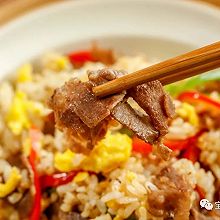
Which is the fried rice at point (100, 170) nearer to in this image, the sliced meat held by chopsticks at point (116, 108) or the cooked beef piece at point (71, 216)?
the cooked beef piece at point (71, 216)

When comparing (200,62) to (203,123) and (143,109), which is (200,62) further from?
(203,123)

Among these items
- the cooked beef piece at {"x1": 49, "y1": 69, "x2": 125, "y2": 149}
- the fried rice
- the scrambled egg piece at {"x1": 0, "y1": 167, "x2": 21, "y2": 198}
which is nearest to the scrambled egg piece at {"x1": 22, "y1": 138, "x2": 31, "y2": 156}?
the fried rice

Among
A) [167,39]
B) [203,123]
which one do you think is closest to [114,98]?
[203,123]

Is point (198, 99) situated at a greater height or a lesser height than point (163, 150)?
lesser

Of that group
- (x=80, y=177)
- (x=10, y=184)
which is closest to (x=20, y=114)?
(x=10, y=184)

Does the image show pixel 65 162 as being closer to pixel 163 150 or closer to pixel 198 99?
pixel 163 150

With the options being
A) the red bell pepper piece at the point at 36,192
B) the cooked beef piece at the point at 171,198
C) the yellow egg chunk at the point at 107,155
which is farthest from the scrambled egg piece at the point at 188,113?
the red bell pepper piece at the point at 36,192

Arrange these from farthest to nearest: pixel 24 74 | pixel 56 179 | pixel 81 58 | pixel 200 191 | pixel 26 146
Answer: pixel 81 58
pixel 24 74
pixel 26 146
pixel 56 179
pixel 200 191

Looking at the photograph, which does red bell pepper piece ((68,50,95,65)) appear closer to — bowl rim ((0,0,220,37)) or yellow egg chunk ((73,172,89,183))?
bowl rim ((0,0,220,37))
